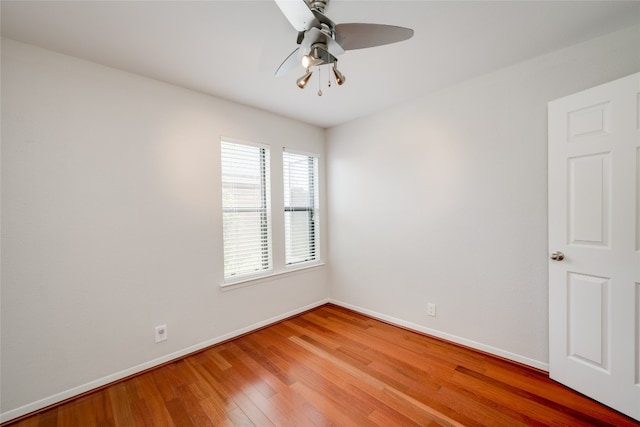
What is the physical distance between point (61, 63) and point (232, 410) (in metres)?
2.75

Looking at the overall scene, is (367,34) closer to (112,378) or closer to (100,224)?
(100,224)

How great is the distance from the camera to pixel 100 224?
2.06 meters

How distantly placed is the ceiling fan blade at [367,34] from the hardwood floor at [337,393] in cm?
223

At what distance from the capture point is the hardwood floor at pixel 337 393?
5.53 ft

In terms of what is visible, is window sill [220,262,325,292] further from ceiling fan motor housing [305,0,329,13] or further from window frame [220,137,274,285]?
ceiling fan motor housing [305,0,329,13]

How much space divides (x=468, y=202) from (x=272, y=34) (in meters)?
2.16

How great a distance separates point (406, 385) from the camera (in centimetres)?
198

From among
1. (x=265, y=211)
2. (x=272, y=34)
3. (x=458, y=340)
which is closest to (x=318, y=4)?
(x=272, y=34)

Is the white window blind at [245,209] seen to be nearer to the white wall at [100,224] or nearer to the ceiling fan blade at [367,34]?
the white wall at [100,224]

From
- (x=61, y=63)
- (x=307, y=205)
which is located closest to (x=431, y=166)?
(x=307, y=205)

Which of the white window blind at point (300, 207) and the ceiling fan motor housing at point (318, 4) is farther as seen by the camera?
the white window blind at point (300, 207)

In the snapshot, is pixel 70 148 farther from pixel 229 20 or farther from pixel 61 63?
pixel 229 20

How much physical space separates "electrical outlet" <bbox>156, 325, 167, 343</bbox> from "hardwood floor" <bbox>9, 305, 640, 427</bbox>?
24 centimetres


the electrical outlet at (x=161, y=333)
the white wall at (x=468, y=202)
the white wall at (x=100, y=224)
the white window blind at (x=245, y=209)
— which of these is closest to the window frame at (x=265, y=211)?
the white window blind at (x=245, y=209)
